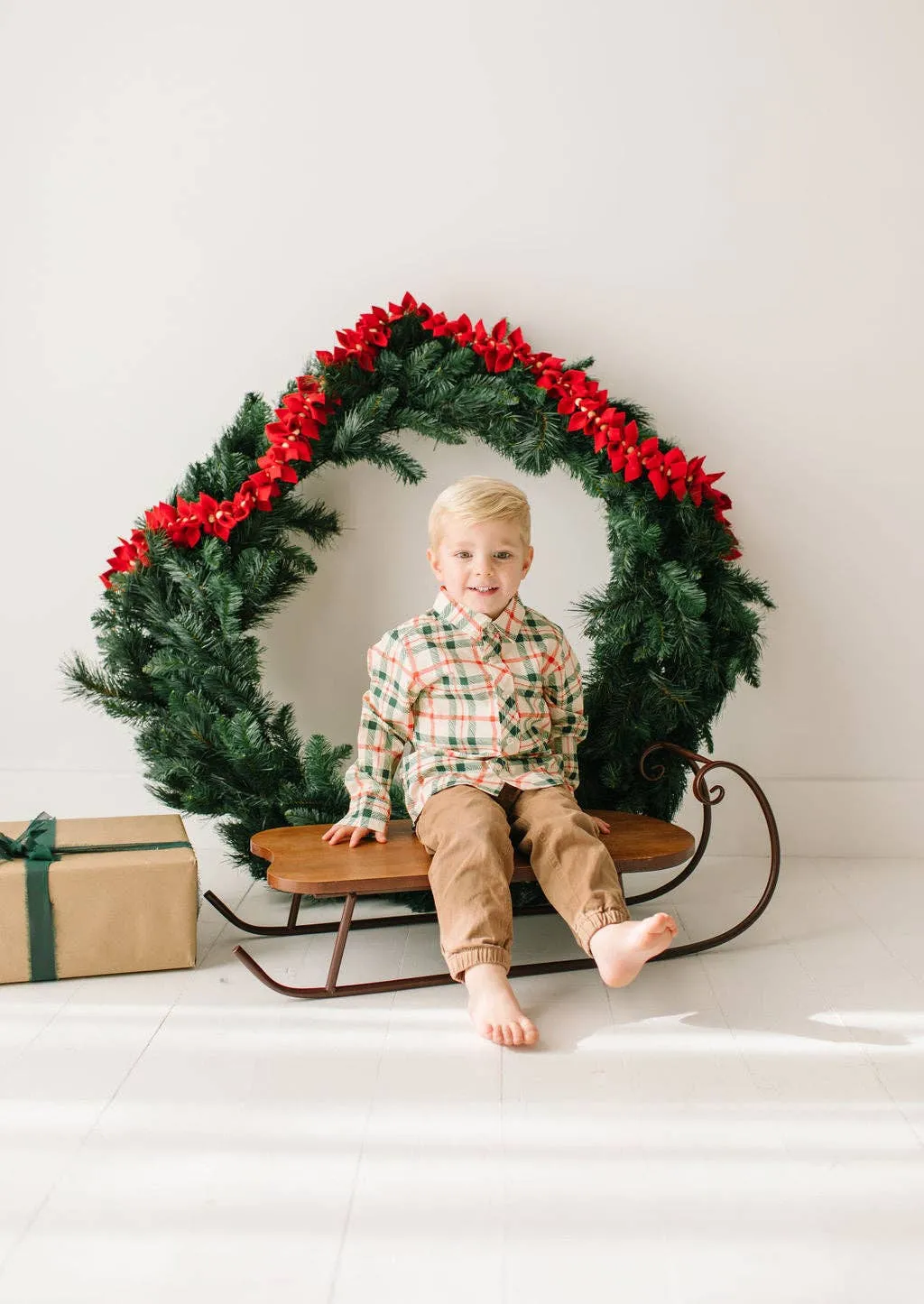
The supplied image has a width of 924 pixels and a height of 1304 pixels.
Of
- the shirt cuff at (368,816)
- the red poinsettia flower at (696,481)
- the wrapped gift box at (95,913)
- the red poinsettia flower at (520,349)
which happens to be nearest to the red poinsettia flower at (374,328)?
the red poinsettia flower at (520,349)

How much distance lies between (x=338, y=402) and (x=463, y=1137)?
1689mm

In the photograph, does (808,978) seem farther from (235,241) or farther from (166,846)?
(235,241)

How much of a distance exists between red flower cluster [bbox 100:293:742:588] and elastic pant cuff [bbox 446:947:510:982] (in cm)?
114

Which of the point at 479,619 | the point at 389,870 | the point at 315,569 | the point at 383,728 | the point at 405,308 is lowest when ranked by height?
the point at 389,870

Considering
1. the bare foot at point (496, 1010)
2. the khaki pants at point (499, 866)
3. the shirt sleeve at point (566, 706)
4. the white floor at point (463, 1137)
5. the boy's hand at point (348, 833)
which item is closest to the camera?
the white floor at point (463, 1137)

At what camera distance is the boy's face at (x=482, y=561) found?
2.29 metres

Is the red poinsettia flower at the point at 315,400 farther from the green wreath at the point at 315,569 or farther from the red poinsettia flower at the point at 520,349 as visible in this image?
the red poinsettia flower at the point at 520,349

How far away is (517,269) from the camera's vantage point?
2855mm

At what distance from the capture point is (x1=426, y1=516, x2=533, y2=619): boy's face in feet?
7.50

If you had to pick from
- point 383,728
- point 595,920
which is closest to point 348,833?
point 383,728

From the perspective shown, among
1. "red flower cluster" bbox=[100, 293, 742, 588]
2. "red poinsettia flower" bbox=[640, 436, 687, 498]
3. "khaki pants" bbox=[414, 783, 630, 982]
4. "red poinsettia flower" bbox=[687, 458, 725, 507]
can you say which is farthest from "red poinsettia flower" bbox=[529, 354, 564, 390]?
"khaki pants" bbox=[414, 783, 630, 982]

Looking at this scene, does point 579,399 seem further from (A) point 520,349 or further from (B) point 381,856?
(B) point 381,856

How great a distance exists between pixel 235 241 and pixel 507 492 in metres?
1.14

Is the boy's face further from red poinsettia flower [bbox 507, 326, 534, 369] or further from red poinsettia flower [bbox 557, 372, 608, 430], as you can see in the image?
red poinsettia flower [bbox 507, 326, 534, 369]
